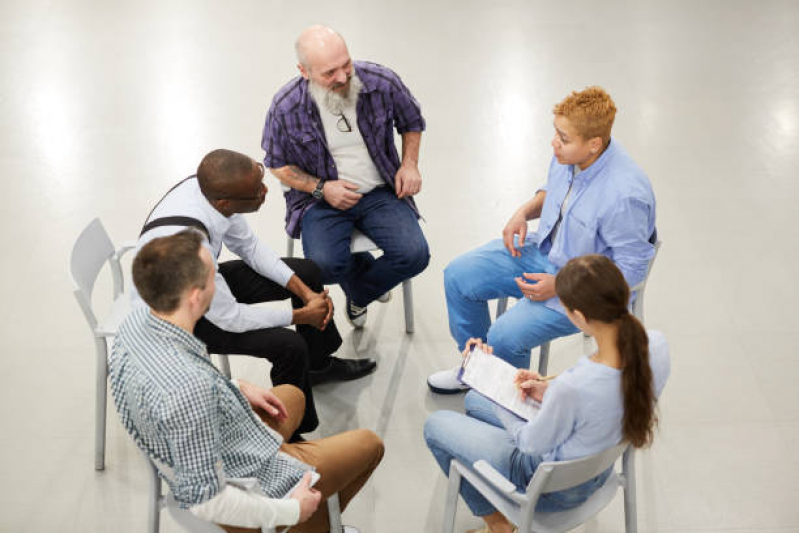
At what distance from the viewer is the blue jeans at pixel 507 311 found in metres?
2.82

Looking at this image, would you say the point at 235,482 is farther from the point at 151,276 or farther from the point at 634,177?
the point at 634,177

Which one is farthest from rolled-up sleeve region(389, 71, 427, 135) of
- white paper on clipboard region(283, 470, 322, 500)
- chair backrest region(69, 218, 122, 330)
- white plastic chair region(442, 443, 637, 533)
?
white paper on clipboard region(283, 470, 322, 500)

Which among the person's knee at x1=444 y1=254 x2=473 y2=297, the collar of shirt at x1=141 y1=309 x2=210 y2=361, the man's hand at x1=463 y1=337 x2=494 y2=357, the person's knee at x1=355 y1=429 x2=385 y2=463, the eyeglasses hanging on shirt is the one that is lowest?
the person's knee at x1=355 y1=429 x2=385 y2=463

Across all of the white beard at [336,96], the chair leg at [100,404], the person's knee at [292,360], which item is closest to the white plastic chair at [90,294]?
the chair leg at [100,404]

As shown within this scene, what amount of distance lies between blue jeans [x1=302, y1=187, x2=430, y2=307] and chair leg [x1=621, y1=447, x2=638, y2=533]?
1.32 meters

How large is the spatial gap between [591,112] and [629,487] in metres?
1.26

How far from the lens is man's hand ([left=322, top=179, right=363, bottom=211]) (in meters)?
3.29

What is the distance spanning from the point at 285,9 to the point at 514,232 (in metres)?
3.83

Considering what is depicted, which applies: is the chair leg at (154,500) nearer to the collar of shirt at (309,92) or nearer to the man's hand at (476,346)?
the man's hand at (476,346)

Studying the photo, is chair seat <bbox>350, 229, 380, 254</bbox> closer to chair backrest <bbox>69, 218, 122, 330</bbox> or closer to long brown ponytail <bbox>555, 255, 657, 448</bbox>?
chair backrest <bbox>69, 218, 122, 330</bbox>

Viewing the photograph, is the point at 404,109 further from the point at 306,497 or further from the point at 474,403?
the point at 306,497

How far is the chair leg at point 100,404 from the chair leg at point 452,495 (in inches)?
54.9

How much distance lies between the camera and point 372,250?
343 centimetres

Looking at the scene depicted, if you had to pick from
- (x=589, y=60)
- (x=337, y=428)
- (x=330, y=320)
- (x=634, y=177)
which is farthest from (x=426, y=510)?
(x=589, y=60)
